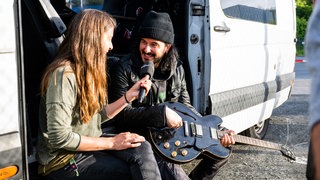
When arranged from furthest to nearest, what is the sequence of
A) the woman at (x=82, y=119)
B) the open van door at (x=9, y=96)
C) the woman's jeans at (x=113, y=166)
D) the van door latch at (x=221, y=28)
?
the van door latch at (x=221, y=28)
the woman's jeans at (x=113, y=166)
the woman at (x=82, y=119)
the open van door at (x=9, y=96)

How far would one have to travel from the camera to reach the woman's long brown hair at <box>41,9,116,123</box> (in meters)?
2.26

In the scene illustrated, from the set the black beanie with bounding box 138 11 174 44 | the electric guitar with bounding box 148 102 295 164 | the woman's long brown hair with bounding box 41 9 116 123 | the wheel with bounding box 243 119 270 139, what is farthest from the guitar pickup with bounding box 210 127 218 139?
the wheel with bounding box 243 119 270 139

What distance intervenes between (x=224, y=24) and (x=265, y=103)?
1.36 metres

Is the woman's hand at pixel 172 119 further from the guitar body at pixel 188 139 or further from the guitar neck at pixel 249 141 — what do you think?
the guitar neck at pixel 249 141

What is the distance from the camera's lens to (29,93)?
105 inches

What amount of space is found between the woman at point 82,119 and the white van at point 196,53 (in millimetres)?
133

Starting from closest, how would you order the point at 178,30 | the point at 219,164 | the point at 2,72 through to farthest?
1. the point at 2,72
2. the point at 219,164
3. the point at 178,30

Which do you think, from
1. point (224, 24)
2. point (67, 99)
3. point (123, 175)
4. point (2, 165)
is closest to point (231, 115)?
point (224, 24)

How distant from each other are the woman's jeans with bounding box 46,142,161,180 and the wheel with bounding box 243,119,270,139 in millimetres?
2576

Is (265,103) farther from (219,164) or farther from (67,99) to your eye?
(67,99)

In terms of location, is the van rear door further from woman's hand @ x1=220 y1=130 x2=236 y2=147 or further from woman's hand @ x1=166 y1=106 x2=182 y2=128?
woman's hand @ x1=166 y1=106 x2=182 y2=128

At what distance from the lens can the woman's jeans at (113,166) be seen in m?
2.30

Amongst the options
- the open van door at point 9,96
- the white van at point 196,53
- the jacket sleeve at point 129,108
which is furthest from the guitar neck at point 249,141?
the open van door at point 9,96

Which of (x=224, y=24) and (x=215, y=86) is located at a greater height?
(x=224, y=24)
